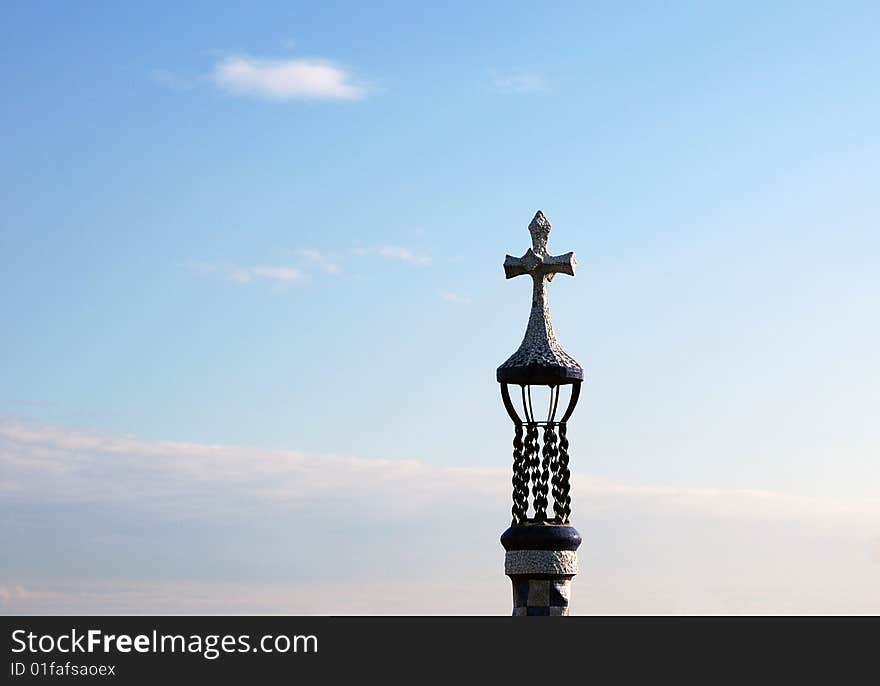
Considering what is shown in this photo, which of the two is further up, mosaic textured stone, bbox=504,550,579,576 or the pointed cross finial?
the pointed cross finial

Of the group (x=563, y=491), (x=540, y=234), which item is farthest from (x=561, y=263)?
(x=563, y=491)

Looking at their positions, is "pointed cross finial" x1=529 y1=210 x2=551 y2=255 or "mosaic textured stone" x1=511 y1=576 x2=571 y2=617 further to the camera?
"pointed cross finial" x1=529 y1=210 x2=551 y2=255

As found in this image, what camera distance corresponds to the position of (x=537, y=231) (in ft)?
112

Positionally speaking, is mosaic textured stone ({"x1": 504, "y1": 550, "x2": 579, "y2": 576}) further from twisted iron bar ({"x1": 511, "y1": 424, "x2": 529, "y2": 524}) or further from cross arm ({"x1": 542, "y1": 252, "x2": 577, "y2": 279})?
cross arm ({"x1": 542, "y1": 252, "x2": 577, "y2": 279})

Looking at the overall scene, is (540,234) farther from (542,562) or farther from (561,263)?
(542,562)

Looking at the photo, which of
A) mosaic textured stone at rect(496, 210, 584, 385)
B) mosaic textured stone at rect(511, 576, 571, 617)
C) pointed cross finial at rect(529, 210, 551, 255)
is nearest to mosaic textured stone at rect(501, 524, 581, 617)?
mosaic textured stone at rect(511, 576, 571, 617)

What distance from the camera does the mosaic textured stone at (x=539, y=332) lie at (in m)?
33.0

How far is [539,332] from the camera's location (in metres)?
33.6

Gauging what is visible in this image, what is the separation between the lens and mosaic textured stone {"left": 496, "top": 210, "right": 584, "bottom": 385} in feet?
108

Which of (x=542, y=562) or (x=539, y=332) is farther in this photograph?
(x=539, y=332)
